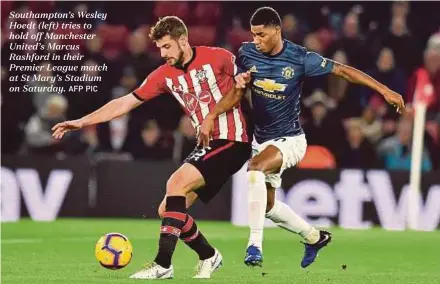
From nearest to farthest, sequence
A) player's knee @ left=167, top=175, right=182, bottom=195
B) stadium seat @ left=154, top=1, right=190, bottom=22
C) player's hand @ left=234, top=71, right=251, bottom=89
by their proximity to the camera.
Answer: player's knee @ left=167, top=175, right=182, bottom=195 < player's hand @ left=234, top=71, right=251, bottom=89 < stadium seat @ left=154, top=1, right=190, bottom=22

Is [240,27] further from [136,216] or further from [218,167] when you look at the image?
[218,167]

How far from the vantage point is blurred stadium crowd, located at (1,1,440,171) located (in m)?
17.8

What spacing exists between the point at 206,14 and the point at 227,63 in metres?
9.28

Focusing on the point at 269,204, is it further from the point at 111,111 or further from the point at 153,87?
the point at 111,111

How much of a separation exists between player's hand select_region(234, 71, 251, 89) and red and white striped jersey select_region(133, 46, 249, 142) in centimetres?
21

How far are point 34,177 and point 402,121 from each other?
5.34m

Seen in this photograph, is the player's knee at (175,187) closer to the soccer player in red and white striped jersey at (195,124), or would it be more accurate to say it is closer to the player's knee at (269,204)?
the soccer player in red and white striped jersey at (195,124)

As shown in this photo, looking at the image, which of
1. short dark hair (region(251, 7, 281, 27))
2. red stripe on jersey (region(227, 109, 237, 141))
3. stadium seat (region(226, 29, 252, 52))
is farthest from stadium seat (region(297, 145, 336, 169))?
short dark hair (region(251, 7, 281, 27))

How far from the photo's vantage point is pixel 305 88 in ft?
61.1

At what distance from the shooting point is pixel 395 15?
60.3ft

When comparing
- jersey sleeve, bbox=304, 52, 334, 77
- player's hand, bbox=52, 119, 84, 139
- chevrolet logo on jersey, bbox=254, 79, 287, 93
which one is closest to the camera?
player's hand, bbox=52, 119, 84, 139

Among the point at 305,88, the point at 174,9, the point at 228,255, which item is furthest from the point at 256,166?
the point at 174,9

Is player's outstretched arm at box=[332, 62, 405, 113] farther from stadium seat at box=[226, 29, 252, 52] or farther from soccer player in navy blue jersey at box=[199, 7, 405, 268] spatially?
stadium seat at box=[226, 29, 252, 52]

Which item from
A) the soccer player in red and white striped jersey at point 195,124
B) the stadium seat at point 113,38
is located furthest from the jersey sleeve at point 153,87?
the stadium seat at point 113,38
